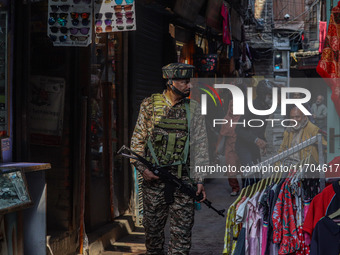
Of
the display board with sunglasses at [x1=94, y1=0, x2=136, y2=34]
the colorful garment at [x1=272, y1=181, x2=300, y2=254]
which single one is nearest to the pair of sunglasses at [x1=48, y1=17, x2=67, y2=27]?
the display board with sunglasses at [x1=94, y1=0, x2=136, y2=34]

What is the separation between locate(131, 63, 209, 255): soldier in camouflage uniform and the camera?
18.6 feet

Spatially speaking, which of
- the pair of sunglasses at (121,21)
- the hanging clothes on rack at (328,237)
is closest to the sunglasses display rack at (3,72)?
the pair of sunglasses at (121,21)

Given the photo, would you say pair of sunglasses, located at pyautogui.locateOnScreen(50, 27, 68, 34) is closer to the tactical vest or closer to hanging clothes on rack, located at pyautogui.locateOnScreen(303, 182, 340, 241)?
the tactical vest

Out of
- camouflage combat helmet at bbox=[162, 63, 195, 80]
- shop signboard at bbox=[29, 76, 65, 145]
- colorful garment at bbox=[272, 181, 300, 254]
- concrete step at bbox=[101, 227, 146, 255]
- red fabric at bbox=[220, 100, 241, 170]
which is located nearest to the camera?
colorful garment at bbox=[272, 181, 300, 254]

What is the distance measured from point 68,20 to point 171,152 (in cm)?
182

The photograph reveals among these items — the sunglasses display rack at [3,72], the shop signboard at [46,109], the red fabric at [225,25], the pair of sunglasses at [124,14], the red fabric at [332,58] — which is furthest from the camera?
the red fabric at [225,25]

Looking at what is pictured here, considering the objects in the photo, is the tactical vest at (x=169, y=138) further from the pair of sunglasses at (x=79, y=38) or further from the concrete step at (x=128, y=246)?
the concrete step at (x=128, y=246)

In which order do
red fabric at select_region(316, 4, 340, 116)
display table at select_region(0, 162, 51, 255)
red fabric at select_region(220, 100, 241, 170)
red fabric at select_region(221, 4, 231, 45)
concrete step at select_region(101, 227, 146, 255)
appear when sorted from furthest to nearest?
red fabric at select_region(221, 4, 231, 45)
red fabric at select_region(220, 100, 241, 170)
concrete step at select_region(101, 227, 146, 255)
red fabric at select_region(316, 4, 340, 116)
display table at select_region(0, 162, 51, 255)

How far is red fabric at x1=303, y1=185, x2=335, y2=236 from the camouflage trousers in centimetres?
137

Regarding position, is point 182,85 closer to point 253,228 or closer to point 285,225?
point 253,228

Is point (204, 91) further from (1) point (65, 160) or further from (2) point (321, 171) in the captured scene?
(2) point (321, 171)

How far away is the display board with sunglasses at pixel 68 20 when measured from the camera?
6.04 meters

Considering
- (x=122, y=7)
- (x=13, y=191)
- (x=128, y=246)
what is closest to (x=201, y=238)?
(x=128, y=246)

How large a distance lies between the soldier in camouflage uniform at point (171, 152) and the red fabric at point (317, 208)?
1312mm
